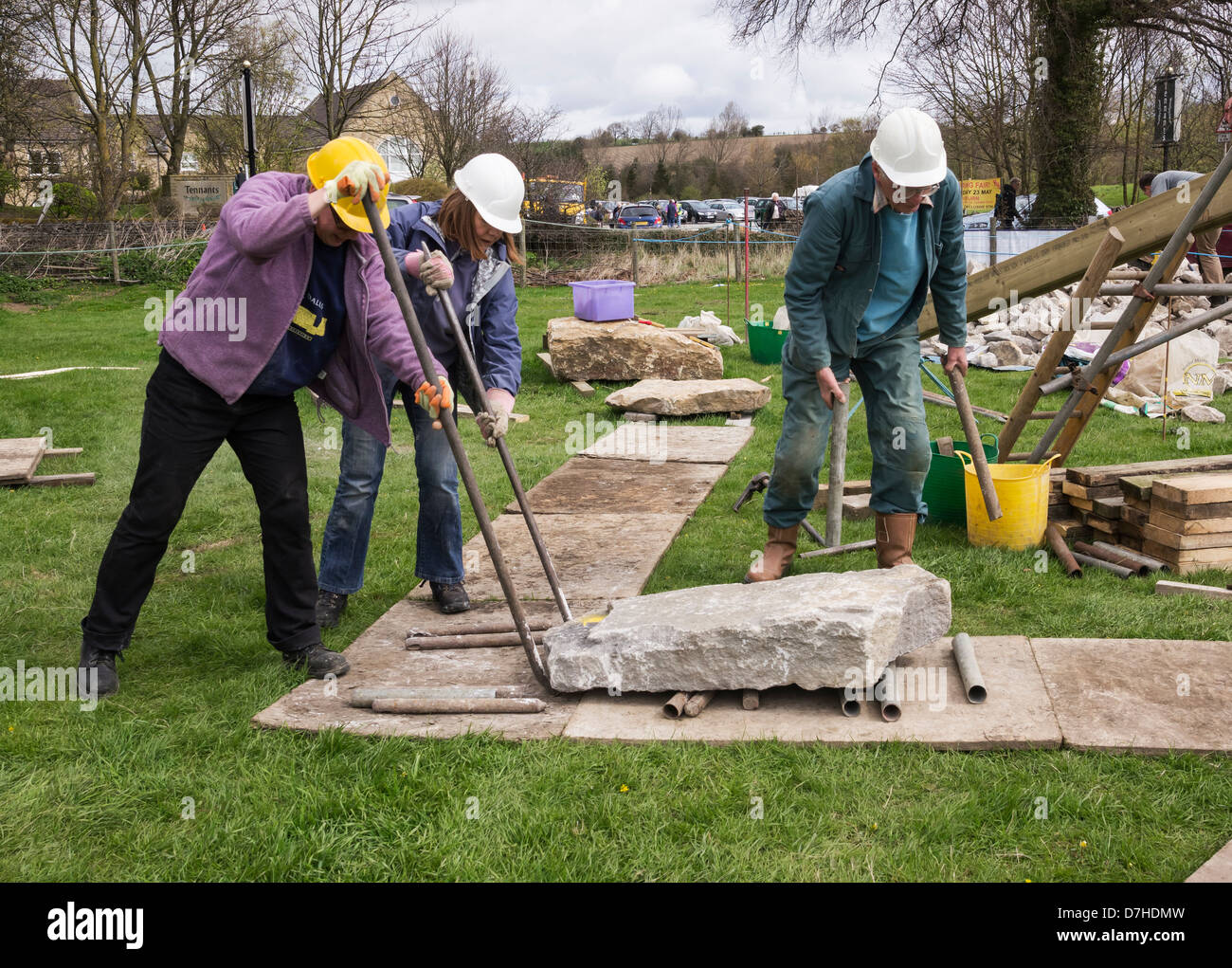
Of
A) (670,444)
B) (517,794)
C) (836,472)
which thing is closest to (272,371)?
(517,794)

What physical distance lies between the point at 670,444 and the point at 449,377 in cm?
386

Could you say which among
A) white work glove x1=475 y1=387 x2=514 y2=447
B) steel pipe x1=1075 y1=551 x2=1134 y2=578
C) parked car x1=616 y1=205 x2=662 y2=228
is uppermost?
parked car x1=616 y1=205 x2=662 y2=228

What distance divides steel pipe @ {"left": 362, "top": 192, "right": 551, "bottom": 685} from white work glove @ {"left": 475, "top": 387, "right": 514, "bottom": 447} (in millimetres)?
167

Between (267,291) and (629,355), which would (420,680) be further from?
(629,355)

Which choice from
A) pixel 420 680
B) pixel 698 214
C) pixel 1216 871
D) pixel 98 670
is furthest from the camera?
pixel 698 214

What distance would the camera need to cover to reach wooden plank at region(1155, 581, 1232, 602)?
4527 mm

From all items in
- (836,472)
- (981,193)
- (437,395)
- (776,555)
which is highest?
(981,193)

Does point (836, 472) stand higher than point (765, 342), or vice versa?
point (765, 342)

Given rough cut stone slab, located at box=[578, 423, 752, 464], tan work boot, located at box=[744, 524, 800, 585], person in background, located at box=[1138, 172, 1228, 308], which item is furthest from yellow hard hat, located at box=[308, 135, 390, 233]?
person in background, located at box=[1138, 172, 1228, 308]

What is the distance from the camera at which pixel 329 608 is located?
14.8 feet

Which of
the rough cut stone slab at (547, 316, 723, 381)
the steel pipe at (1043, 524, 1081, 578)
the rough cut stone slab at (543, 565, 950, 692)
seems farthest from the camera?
the rough cut stone slab at (547, 316, 723, 381)

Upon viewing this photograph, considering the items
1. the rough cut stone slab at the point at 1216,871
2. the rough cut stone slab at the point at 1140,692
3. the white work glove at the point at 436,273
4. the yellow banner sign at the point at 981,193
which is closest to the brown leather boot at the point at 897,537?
the rough cut stone slab at the point at 1140,692

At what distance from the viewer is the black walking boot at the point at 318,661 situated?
12.7 feet

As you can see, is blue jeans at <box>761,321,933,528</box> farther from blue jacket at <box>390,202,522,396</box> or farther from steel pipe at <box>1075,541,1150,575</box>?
blue jacket at <box>390,202,522,396</box>
